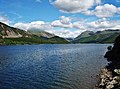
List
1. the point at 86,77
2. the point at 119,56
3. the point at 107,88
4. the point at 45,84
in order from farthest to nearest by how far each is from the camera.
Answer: the point at 119,56 → the point at 86,77 → the point at 45,84 → the point at 107,88

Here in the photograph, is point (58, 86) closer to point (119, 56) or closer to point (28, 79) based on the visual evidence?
point (28, 79)

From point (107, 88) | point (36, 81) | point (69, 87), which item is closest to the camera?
point (107, 88)

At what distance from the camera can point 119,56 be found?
108250mm

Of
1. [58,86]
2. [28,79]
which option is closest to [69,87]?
[58,86]

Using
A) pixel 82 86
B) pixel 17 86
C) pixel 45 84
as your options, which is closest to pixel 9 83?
pixel 17 86

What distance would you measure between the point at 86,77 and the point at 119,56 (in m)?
44.8

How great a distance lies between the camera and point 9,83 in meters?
62.6

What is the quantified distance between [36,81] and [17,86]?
7852 mm

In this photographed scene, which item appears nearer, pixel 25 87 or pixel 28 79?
pixel 25 87

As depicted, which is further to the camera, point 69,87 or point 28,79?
point 28,79

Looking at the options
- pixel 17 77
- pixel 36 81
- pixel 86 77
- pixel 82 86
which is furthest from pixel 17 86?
pixel 86 77

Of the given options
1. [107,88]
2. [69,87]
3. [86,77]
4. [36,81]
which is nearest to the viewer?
[107,88]

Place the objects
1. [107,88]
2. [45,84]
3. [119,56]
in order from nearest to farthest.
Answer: [107,88]
[45,84]
[119,56]

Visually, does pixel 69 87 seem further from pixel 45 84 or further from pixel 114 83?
pixel 114 83
